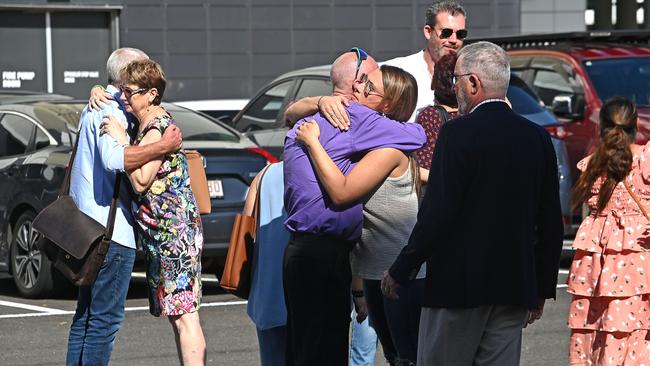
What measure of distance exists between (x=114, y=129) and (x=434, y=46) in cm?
163

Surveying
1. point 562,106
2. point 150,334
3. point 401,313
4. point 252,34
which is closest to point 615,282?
point 401,313

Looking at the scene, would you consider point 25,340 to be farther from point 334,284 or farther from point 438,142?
point 438,142

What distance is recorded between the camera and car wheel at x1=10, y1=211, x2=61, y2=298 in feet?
34.8

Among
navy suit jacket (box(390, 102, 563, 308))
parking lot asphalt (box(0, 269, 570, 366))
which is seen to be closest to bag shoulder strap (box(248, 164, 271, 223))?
navy suit jacket (box(390, 102, 563, 308))

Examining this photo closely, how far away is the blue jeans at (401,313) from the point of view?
5.79 metres

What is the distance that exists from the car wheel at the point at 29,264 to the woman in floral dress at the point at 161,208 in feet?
13.9

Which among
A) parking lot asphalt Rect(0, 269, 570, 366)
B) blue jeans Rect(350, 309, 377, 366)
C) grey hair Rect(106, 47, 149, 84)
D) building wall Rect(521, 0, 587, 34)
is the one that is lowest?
parking lot asphalt Rect(0, 269, 570, 366)

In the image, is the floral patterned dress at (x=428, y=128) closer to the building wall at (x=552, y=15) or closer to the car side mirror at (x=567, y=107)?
the car side mirror at (x=567, y=107)

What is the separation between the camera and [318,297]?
5.51 meters

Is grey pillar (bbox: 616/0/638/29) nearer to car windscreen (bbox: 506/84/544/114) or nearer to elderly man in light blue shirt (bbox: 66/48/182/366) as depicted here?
car windscreen (bbox: 506/84/544/114)

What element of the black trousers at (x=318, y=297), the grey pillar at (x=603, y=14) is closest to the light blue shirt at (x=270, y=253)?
the black trousers at (x=318, y=297)

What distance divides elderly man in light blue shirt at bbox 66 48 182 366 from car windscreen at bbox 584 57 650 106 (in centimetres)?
730

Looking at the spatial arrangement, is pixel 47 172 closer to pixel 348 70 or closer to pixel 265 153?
pixel 265 153

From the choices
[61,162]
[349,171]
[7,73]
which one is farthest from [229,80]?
[349,171]
